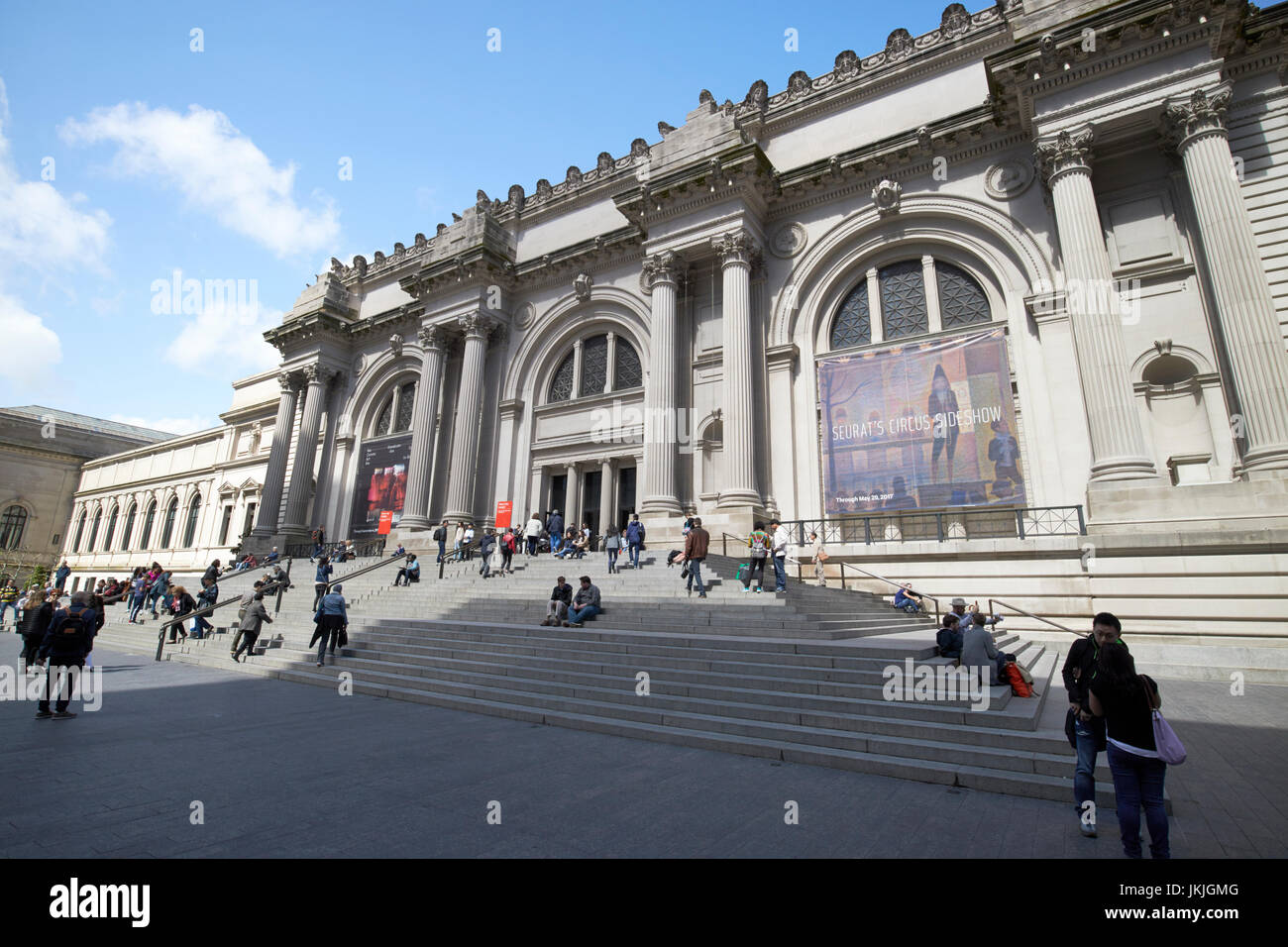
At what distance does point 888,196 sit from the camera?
1922 centimetres

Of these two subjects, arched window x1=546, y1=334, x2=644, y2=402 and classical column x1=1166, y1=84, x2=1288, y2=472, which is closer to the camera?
classical column x1=1166, y1=84, x2=1288, y2=472

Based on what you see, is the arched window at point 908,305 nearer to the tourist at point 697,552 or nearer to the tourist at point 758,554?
the tourist at point 758,554

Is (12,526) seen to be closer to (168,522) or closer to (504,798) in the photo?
(168,522)

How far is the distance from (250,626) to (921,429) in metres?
17.5

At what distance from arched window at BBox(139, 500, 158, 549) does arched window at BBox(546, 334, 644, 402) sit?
117 ft

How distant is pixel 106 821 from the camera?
4094 mm

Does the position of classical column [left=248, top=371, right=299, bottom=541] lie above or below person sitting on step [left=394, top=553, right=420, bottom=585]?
above

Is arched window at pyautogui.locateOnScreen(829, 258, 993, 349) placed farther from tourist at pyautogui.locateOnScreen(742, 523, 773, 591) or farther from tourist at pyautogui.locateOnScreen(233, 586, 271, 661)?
tourist at pyautogui.locateOnScreen(233, 586, 271, 661)

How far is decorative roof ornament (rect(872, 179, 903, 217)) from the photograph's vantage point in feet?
62.8

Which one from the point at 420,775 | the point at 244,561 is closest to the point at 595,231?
the point at 244,561

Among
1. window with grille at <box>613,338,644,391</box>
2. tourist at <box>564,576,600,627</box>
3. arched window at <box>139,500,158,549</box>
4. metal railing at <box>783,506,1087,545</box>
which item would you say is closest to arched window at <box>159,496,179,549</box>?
arched window at <box>139,500,158,549</box>

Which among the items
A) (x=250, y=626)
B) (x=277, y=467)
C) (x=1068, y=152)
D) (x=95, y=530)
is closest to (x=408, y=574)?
(x=250, y=626)
